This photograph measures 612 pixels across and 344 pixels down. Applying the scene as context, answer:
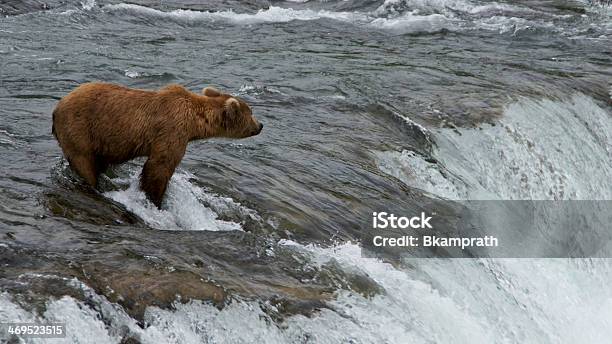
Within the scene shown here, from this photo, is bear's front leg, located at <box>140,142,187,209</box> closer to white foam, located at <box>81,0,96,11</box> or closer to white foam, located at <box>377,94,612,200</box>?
white foam, located at <box>377,94,612,200</box>

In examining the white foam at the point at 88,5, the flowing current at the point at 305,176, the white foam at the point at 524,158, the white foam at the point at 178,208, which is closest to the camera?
the flowing current at the point at 305,176

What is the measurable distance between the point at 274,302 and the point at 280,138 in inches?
144

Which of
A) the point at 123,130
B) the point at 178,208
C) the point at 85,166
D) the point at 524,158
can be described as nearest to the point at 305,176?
the point at 178,208

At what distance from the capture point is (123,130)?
654 cm

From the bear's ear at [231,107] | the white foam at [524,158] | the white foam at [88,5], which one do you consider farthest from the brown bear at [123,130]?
the white foam at [88,5]

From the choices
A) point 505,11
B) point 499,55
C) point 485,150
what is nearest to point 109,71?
point 485,150

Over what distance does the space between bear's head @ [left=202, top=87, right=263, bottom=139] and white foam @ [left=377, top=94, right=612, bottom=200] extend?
5.52ft

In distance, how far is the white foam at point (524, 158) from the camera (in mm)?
9016

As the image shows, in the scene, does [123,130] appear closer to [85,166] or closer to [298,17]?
[85,166]

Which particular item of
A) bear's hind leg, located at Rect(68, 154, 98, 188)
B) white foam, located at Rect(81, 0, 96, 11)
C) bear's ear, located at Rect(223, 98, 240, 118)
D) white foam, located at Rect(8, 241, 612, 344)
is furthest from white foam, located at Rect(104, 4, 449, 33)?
bear's hind leg, located at Rect(68, 154, 98, 188)

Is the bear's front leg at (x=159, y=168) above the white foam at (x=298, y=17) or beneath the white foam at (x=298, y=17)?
above

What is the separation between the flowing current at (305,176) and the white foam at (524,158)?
3cm

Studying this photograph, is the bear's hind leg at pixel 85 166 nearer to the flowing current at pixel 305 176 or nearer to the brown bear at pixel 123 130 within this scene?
the brown bear at pixel 123 130

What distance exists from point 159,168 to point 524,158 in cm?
514
